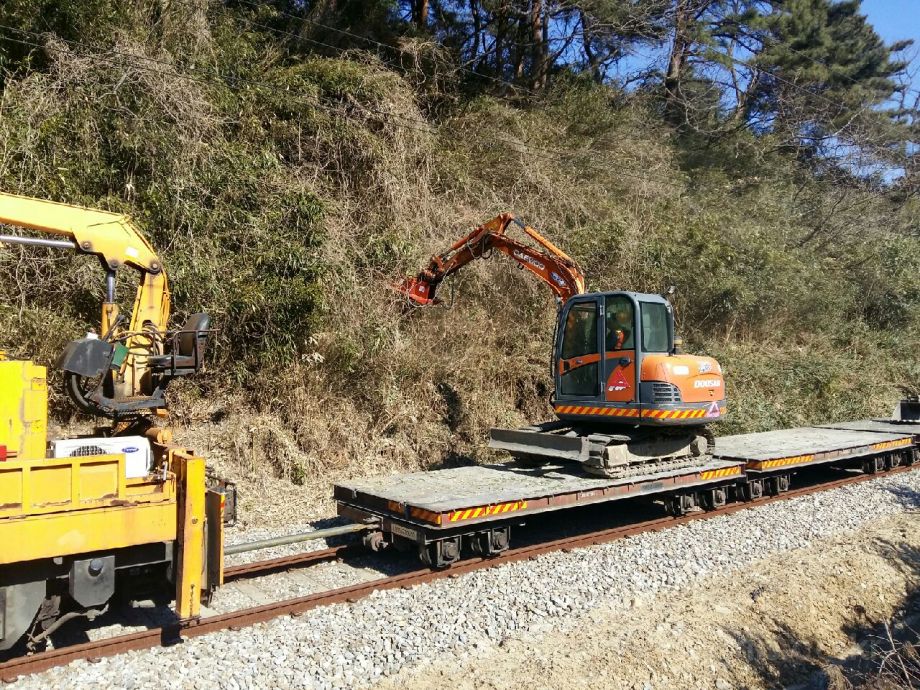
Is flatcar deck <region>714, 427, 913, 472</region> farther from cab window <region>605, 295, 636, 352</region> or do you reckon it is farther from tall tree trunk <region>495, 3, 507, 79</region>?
tall tree trunk <region>495, 3, 507, 79</region>

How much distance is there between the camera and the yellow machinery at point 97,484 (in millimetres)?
5023

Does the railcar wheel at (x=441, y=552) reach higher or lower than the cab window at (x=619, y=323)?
lower

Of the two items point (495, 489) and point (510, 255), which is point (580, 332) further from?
point (495, 489)

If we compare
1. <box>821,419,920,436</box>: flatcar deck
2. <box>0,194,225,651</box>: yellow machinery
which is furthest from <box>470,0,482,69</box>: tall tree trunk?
<box>0,194,225,651</box>: yellow machinery

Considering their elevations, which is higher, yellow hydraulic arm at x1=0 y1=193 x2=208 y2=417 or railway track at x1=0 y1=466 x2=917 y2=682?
yellow hydraulic arm at x1=0 y1=193 x2=208 y2=417

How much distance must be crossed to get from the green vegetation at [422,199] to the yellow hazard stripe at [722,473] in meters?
4.21

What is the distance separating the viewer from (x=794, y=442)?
12875mm

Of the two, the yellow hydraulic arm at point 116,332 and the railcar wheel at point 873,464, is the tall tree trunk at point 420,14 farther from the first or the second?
the railcar wheel at point 873,464

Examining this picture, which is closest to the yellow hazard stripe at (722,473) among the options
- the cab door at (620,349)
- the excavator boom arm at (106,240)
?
the cab door at (620,349)

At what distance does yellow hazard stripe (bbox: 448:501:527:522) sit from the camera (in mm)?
7344

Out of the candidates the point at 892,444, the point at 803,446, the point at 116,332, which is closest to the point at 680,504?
the point at 803,446

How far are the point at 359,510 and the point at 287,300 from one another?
369 cm

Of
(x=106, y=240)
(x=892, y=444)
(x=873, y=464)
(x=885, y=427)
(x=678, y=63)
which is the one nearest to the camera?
(x=106, y=240)

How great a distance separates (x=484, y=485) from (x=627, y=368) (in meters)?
2.50
